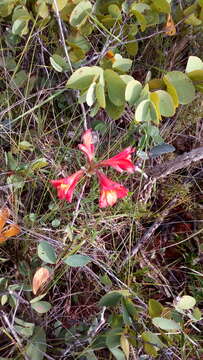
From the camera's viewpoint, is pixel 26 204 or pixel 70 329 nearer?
pixel 70 329

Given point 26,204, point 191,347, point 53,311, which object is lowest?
point 191,347

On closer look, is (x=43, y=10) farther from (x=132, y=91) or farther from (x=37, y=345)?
(x=37, y=345)

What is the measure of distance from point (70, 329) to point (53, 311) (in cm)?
8

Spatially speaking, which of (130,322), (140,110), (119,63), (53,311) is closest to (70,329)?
(53,311)

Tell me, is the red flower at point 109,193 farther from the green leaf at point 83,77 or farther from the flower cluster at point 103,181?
the green leaf at point 83,77

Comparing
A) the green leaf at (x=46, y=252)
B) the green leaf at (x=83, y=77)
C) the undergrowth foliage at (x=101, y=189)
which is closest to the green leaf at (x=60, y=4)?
the undergrowth foliage at (x=101, y=189)

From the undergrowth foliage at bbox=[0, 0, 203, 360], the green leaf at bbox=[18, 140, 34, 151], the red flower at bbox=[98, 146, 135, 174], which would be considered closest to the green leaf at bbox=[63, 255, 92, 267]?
the undergrowth foliage at bbox=[0, 0, 203, 360]

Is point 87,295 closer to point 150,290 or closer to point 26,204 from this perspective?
point 150,290

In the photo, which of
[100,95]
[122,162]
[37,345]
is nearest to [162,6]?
[100,95]

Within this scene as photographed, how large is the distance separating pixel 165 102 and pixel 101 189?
24 cm

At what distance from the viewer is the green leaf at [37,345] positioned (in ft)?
3.32

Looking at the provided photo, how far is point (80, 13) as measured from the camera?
1.15m

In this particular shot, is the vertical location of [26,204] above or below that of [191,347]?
above

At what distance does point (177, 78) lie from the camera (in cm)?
101
